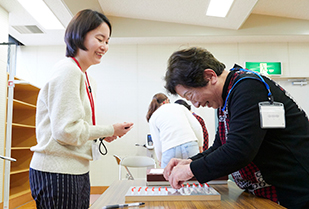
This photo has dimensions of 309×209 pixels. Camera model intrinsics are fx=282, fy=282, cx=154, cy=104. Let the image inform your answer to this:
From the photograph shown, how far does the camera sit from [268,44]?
18.9 feet

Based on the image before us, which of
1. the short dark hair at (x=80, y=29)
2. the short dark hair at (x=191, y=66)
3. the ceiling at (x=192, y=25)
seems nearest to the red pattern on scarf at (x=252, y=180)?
the short dark hair at (x=191, y=66)

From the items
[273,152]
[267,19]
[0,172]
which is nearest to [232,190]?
[273,152]

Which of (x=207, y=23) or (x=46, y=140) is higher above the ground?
(x=207, y=23)

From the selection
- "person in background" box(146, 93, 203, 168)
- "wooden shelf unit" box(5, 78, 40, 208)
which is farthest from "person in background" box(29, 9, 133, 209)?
"wooden shelf unit" box(5, 78, 40, 208)

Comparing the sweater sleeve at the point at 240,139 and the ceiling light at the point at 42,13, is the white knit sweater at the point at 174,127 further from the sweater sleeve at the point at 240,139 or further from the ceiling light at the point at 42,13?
the ceiling light at the point at 42,13

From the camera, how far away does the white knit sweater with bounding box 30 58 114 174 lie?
1.07 m

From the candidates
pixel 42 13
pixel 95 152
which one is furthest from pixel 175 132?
pixel 42 13

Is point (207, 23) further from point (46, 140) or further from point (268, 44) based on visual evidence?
point (46, 140)

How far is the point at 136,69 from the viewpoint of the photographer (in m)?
5.76

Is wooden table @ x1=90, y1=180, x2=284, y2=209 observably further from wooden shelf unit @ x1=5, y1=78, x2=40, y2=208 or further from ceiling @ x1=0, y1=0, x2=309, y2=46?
ceiling @ x1=0, y1=0, x2=309, y2=46

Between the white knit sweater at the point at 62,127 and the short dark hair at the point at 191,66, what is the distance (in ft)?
1.30

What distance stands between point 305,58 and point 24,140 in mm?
5470

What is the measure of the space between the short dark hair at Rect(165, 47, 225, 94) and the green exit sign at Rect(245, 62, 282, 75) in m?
4.75

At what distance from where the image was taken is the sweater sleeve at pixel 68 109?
1.06 meters
